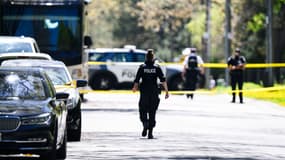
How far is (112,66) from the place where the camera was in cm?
4528

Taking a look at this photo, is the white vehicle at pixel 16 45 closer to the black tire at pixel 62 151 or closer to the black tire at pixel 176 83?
the black tire at pixel 62 151

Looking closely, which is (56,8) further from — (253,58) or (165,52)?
(165,52)

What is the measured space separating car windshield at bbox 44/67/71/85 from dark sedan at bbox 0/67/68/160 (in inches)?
167

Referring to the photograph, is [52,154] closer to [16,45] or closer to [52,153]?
[52,153]

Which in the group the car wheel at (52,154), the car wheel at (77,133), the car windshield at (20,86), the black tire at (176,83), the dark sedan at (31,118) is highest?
the car windshield at (20,86)

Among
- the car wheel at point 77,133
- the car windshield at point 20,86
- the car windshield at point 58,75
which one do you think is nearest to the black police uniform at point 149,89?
the car windshield at point 58,75

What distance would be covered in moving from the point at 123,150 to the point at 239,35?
1846 inches

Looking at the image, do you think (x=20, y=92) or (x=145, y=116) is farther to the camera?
(x=145, y=116)

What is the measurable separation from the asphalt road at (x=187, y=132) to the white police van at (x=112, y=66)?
882 centimetres

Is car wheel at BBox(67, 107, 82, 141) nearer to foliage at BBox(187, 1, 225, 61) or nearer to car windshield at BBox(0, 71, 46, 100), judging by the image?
car windshield at BBox(0, 71, 46, 100)

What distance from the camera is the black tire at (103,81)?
45312mm

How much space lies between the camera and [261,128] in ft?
82.1

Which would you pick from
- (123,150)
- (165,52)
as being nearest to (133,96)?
(123,150)

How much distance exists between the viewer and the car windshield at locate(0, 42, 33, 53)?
27.2m
